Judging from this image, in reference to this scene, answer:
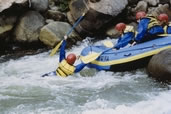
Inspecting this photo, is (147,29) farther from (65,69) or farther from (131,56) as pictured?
(65,69)

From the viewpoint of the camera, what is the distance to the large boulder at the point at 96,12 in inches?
427

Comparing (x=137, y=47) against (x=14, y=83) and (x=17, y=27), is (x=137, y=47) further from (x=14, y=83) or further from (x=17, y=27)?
(x=17, y=27)

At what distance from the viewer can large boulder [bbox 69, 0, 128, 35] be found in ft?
35.6

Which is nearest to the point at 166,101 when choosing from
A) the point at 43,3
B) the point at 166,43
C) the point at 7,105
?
the point at 166,43

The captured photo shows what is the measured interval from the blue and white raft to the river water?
0.50 feet

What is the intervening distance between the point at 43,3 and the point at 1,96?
5021 mm

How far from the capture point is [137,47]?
8.34 m

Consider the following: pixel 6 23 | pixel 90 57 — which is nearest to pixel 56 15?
pixel 6 23

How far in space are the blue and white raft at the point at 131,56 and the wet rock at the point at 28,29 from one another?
2815 mm

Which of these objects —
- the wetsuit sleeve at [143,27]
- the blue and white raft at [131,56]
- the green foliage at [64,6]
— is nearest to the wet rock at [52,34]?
the green foliage at [64,6]

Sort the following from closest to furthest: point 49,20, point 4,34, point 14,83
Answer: point 14,83 → point 4,34 → point 49,20

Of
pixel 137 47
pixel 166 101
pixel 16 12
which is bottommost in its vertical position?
pixel 166 101

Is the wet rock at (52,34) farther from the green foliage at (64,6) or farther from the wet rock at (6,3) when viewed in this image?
the green foliage at (64,6)

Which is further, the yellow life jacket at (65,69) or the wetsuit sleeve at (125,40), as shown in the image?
the wetsuit sleeve at (125,40)
